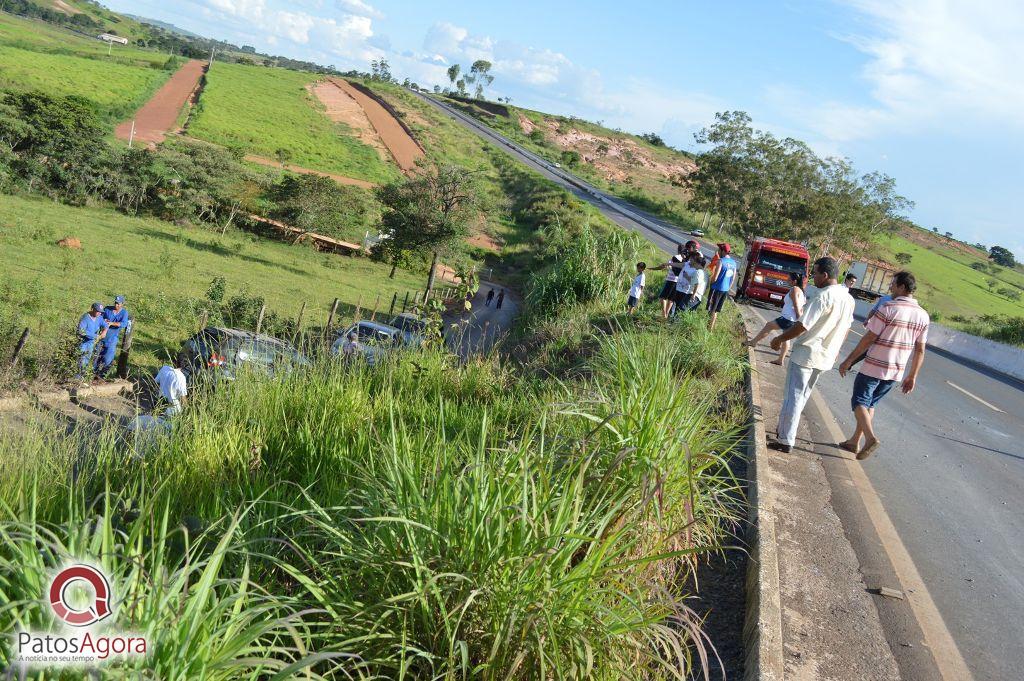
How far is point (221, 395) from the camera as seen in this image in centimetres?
525

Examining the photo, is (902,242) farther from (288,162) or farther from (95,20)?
(95,20)

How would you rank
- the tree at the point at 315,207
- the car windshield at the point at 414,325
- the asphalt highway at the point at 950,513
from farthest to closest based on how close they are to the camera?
the tree at the point at 315,207
the car windshield at the point at 414,325
the asphalt highway at the point at 950,513

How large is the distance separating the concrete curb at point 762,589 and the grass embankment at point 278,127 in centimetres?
6644

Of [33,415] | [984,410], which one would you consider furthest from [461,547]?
[984,410]

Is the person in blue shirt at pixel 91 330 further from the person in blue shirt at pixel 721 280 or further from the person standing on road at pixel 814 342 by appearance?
the person standing on road at pixel 814 342

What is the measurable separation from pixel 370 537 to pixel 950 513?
545 centimetres

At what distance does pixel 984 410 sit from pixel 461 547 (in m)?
12.5

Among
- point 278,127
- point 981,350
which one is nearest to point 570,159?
point 278,127

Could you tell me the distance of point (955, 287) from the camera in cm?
7194

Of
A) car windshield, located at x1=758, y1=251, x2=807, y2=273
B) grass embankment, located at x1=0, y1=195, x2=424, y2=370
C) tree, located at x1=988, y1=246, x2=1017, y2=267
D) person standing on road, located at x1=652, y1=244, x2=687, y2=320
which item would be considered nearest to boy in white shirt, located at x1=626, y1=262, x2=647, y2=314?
person standing on road, located at x1=652, y1=244, x2=687, y2=320

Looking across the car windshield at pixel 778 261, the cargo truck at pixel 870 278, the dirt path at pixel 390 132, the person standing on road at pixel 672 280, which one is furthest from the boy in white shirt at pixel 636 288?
the dirt path at pixel 390 132

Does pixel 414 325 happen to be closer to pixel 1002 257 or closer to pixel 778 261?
pixel 778 261

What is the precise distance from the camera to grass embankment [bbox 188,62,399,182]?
71625 millimetres

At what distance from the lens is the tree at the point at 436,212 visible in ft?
117
